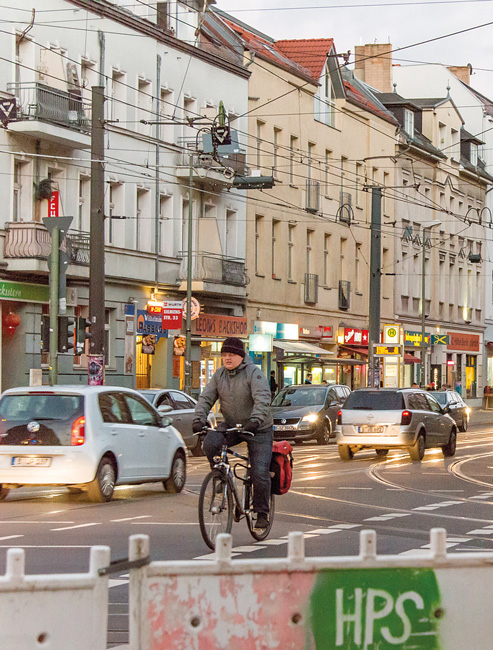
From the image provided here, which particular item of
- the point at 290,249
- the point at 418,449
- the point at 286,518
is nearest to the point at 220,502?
the point at 286,518

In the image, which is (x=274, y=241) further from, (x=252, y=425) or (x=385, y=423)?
(x=252, y=425)

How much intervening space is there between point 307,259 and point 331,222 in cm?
268

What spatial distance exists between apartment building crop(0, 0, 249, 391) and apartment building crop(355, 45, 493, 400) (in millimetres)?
19041

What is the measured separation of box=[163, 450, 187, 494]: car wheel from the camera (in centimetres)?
1883

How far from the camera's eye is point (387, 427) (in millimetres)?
27672

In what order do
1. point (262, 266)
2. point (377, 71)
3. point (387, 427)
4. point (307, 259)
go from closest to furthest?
point (387, 427) < point (262, 266) < point (307, 259) < point (377, 71)

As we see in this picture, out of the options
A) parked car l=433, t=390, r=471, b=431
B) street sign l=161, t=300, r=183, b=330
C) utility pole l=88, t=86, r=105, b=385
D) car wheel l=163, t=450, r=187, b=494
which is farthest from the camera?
parked car l=433, t=390, r=471, b=431

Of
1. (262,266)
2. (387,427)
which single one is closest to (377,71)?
(262,266)

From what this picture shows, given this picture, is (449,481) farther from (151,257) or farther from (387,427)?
(151,257)

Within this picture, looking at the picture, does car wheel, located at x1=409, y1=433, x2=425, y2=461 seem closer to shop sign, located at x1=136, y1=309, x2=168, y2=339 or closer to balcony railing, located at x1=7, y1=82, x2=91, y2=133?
balcony railing, located at x1=7, y1=82, x2=91, y2=133

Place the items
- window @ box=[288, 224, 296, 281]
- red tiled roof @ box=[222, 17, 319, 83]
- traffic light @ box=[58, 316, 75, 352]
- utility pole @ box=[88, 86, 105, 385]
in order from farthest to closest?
1. window @ box=[288, 224, 296, 281]
2. red tiled roof @ box=[222, 17, 319, 83]
3. utility pole @ box=[88, 86, 105, 385]
4. traffic light @ box=[58, 316, 75, 352]

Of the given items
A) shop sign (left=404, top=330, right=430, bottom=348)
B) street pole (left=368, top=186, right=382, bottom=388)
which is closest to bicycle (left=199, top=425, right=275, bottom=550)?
street pole (left=368, top=186, right=382, bottom=388)

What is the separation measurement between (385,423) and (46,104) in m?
13.4

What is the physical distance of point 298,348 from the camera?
51906 millimetres
